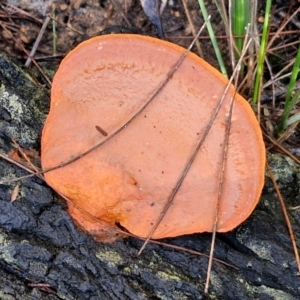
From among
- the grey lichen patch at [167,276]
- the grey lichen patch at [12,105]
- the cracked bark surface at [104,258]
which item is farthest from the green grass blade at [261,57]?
the grey lichen patch at [12,105]

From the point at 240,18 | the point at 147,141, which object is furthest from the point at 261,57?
the point at 147,141

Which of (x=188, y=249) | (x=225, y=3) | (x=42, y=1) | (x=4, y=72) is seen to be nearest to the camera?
(x=188, y=249)

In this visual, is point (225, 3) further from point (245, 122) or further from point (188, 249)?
point (188, 249)

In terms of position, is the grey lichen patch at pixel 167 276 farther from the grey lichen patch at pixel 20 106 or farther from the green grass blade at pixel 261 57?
the green grass blade at pixel 261 57

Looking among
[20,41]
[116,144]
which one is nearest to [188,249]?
[116,144]

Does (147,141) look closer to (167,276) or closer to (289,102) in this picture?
(167,276)

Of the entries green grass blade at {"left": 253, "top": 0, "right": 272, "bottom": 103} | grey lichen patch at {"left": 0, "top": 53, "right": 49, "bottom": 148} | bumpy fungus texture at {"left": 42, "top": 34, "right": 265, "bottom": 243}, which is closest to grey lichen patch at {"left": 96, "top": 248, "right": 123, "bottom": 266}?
bumpy fungus texture at {"left": 42, "top": 34, "right": 265, "bottom": 243}

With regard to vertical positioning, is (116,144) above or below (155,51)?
below
